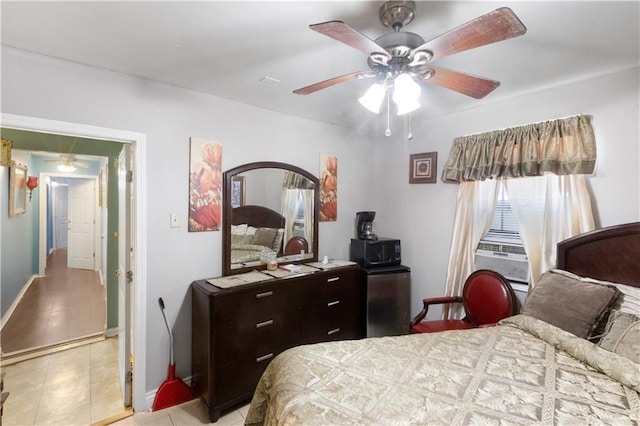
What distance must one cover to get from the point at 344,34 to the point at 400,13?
0.39m

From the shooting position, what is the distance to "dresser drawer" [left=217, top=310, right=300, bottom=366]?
83.4 inches

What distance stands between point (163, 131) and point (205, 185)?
50 centimetres

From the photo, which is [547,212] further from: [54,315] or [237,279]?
[54,315]

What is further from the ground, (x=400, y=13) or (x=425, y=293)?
(x=400, y=13)

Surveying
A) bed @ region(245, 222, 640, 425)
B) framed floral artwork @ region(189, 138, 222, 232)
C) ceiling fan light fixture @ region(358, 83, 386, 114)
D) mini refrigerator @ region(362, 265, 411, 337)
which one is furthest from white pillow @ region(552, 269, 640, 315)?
framed floral artwork @ region(189, 138, 222, 232)

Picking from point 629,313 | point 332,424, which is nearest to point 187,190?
point 332,424

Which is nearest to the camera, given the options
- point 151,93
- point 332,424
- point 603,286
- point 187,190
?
point 332,424

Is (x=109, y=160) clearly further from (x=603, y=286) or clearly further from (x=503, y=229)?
(x=603, y=286)

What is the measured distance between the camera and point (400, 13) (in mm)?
1326

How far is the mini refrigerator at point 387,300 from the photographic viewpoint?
2979mm

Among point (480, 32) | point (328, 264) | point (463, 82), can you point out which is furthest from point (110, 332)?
point (480, 32)

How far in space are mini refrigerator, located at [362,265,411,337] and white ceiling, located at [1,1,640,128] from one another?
1765 mm

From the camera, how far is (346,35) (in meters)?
1.14

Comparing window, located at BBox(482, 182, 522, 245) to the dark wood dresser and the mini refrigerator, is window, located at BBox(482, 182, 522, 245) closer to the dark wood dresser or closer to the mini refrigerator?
the mini refrigerator
